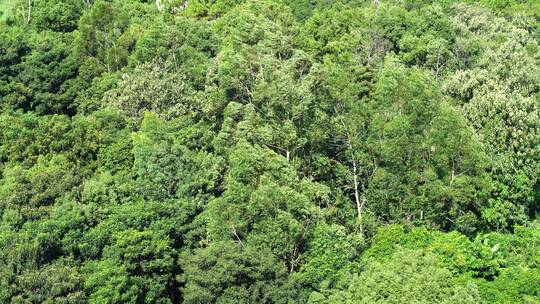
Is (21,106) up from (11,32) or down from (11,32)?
down

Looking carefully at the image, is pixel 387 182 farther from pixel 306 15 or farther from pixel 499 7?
pixel 499 7

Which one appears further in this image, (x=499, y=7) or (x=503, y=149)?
(x=499, y=7)

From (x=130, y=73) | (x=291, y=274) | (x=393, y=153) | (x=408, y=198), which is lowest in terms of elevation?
(x=291, y=274)

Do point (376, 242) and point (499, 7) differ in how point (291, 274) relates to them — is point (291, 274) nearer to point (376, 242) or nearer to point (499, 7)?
point (376, 242)

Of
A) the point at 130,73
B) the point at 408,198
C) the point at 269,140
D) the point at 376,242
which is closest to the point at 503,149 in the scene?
the point at 408,198

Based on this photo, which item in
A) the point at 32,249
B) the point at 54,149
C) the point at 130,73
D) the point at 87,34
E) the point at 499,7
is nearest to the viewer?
the point at 32,249

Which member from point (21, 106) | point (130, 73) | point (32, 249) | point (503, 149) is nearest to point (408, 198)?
point (503, 149)

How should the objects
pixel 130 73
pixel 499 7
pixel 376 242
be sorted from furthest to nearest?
pixel 499 7 → pixel 130 73 → pixel 376 242
